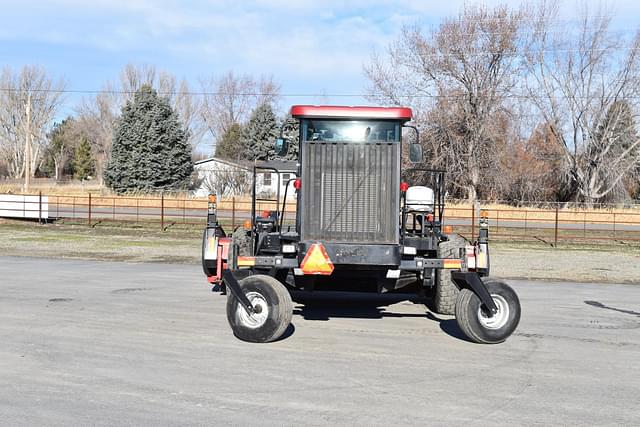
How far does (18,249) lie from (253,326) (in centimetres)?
1638

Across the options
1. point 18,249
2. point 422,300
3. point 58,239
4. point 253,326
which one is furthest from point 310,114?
point 58,239

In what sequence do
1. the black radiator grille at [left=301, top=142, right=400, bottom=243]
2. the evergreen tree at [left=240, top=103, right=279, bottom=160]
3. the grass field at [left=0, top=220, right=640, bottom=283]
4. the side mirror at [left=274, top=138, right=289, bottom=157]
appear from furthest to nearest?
the evergreen tree at [left=240, top=103, right=279, bottom=160] → the grass field at [left=0, top=220, right=640, bottom=283] → the side mirror at [left=274, top=138, right=289, bottom=157] → the black radiator grille at [left=301, top=142, right=400, bottom=243]

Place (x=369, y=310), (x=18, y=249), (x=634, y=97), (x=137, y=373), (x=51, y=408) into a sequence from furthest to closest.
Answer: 1. (x=634, y=97)
2. (x=18, y=249)
3. (x=369, y=310)
4. (x=137, y=373)
5. (x=51, y=408)

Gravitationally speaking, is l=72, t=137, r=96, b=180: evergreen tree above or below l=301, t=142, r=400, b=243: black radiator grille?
above

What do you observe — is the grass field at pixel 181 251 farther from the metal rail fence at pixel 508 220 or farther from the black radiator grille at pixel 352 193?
the black radiator grille at pixel 352 193

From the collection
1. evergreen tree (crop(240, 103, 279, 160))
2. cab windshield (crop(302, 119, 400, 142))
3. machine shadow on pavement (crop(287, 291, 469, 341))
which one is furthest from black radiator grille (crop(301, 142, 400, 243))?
evergreen tree (crop(240, 103, 279, 160))

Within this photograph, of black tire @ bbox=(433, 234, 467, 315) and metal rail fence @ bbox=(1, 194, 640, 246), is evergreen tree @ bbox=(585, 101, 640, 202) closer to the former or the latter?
metal rail fence @ bbox=(1, 194, 640, 246)

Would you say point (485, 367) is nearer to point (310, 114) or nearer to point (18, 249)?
point (310, 114)

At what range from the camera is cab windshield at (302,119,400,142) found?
370 inches

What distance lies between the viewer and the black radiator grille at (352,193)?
9070mm

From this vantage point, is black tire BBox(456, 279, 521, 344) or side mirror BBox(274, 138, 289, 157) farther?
side mirror BBox(274, 138, 289, 157)

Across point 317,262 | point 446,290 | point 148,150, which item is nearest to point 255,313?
point 317,262

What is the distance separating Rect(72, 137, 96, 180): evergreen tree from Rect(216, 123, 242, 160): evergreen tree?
20042 millimetres

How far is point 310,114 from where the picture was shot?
942 centimetres
